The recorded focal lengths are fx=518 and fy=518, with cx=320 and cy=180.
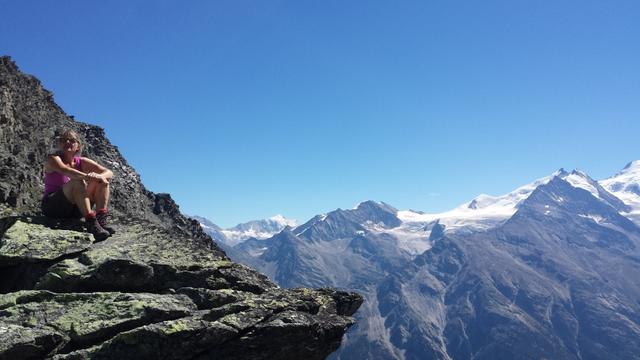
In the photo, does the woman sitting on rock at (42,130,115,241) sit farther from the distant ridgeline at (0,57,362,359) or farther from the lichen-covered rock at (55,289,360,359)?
the lichen-covered rock at (55,289,360,359)

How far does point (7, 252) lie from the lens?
19.2m

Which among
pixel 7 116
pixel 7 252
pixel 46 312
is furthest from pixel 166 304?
pixel 7 116

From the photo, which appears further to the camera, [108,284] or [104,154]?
[104,154]

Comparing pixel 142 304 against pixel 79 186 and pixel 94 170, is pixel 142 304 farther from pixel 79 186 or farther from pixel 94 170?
pixel 94 170

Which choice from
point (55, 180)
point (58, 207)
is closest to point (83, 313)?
point (58, 207)

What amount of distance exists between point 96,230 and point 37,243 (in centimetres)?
229

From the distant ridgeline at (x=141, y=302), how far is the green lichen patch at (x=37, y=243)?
0.03 metres

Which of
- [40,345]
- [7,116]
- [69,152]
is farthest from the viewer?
[7,116]

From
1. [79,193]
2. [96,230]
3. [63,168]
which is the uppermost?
[63,168]

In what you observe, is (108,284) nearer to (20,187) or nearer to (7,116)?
(20,187)

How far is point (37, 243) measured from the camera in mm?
19875

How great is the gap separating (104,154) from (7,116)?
566 inches

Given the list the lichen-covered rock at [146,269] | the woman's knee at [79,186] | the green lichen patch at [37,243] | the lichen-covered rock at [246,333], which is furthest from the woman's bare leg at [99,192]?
the lichen-covered rock at [246,333]

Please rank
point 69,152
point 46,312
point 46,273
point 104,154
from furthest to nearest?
point 104,154 < point 69,152 < point 46,273 < point 46,312
